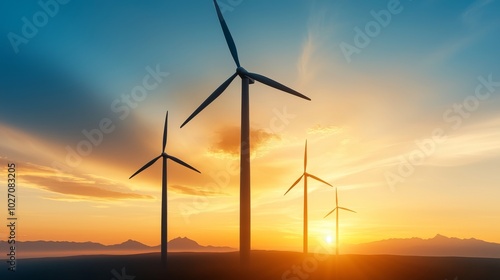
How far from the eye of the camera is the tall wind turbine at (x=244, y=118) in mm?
46344

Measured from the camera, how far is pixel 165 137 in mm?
101062

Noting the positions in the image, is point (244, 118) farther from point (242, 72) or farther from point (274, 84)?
point (274, 84)

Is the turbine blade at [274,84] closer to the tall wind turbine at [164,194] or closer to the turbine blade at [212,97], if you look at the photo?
the turbine blade at [212,97]

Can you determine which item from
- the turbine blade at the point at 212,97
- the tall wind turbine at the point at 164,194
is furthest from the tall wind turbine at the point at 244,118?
the tall wind turbine at the point at 164,194

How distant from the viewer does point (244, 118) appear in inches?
2025

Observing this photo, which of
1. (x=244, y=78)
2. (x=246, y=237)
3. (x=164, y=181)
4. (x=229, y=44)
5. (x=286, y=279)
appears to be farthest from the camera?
(x=164, y=181)

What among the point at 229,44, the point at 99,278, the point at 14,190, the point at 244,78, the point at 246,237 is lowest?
the point at 99,278

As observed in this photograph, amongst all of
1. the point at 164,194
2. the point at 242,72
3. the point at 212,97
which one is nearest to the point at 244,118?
the point at 242,72

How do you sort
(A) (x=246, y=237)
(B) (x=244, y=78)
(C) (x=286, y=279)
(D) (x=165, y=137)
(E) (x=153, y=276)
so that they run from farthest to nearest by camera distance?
(D) (x=165, y=137), (E) (x=153, y=276), (C) (x=286, y=279), (B) (x=244, y=78), (A) (x=246, y=237)

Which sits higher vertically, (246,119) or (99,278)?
(246,119)

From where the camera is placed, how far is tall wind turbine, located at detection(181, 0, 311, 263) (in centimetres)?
4634

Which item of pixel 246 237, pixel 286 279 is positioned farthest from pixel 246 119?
pixel 286 279

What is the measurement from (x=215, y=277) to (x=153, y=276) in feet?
42.2

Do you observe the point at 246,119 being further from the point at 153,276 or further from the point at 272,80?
the point at 153,276
